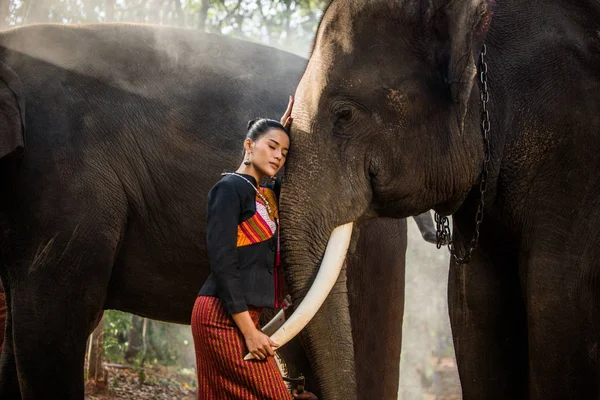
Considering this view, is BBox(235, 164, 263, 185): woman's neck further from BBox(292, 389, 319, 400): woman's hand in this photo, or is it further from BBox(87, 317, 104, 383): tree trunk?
BBox(87, 317, 104, 383): tree trunk

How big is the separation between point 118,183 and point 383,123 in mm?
1638

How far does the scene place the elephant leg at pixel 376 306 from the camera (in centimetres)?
450

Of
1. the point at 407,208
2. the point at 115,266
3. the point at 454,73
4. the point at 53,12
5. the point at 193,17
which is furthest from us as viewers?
the point at 193,17

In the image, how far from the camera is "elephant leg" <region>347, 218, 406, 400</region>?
14.8 feet

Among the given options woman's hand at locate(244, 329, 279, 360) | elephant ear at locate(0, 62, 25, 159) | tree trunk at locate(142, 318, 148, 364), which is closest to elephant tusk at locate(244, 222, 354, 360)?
woman's hand at locate(244, 329, 279, 360)

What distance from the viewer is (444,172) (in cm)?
309

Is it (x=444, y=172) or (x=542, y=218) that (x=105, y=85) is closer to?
(x=444, y=172)

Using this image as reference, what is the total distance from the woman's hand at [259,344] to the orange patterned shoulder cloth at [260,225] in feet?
0.94

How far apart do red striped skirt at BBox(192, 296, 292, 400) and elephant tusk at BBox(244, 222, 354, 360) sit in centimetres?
5

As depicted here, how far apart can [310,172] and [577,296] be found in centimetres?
93

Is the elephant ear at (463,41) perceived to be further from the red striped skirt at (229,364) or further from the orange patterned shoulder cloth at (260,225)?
the red striped skirt at (229,364)

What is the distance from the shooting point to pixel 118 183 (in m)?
4.26

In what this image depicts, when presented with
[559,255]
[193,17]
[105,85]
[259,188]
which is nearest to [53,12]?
[193,17]

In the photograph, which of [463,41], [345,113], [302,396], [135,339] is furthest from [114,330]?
[463,41]
